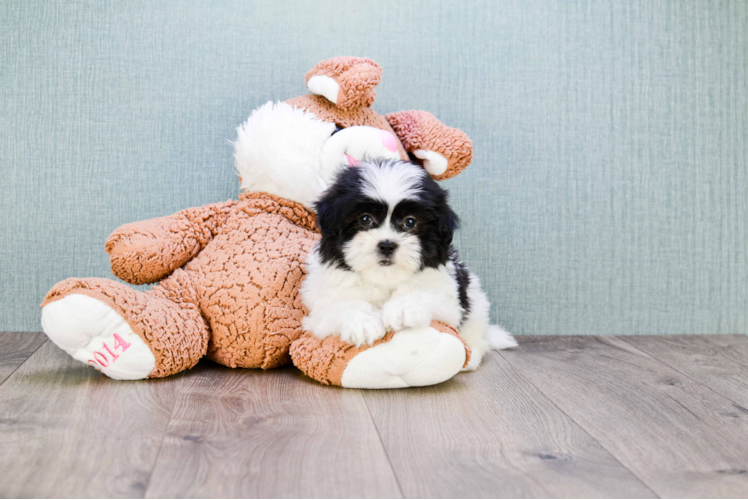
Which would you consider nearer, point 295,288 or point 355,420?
point 355,420

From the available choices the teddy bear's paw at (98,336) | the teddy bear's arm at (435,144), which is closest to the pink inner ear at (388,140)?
the teddy bear's arm at (435,144)

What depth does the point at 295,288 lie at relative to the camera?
1.65 metres

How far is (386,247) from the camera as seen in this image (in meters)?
1.38

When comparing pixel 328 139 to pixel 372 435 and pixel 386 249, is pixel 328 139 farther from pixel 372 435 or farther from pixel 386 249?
pixel 372 435

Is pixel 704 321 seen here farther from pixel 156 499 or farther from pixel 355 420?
pixel 156 499

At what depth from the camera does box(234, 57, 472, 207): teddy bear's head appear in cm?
166

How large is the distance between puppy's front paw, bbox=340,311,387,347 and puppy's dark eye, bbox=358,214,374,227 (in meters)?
0.21

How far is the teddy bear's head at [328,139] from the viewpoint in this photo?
5.46 ft

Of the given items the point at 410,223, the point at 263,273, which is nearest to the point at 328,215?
the point at 410,223

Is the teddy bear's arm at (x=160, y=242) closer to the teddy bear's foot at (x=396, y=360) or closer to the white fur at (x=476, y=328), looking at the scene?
the teddy bear's foot at (x=396, y=360)

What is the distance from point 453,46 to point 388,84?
0.26 m

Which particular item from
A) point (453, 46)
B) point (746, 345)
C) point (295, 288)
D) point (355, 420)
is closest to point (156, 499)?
point (355, 420)

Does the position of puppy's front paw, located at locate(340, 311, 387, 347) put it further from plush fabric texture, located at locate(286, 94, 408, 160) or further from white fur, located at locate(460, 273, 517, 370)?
plush fabric texture, located at locate(286, 94, 408, 160)

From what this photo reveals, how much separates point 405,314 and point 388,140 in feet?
1.68
